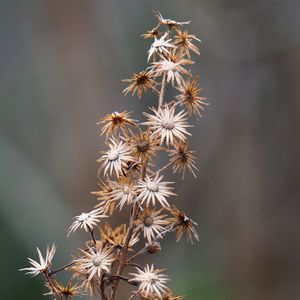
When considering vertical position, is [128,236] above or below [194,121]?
below

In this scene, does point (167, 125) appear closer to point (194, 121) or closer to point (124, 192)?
point (124, 192)

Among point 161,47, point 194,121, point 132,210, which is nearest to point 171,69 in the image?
point 161,47

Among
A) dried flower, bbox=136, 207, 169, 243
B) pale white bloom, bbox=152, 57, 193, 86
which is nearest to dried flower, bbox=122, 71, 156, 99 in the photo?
pale white bloom, bbox=152, 57, 193, 86

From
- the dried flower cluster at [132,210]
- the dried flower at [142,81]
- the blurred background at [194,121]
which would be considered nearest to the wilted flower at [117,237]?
Answer: the dried flower cluster at [132,210]

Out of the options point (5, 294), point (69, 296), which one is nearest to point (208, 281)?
point (5, 294)

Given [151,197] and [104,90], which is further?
[104,90]

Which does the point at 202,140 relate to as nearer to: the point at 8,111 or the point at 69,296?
the point at 8,111

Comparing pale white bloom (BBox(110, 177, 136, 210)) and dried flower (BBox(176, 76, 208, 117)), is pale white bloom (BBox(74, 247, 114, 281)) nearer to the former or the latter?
pale white bloom (BBox(110, 177, 136, 210))

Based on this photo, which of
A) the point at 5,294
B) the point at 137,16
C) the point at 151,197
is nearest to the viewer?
the point at 151,197
